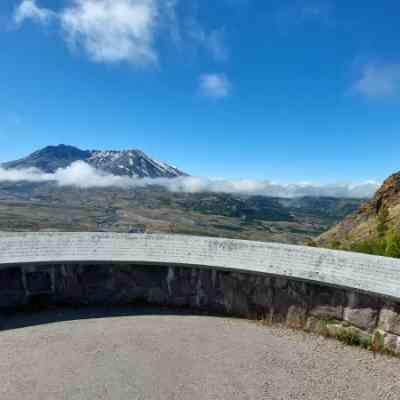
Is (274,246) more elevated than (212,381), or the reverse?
(274,246)

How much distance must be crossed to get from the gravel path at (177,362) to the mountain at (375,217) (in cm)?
2082

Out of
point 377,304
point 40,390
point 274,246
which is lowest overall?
point 40,390

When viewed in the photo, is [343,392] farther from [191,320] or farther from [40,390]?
[40,390]

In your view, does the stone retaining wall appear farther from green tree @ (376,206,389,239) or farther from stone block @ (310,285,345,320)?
green tree @ (376,206,389,239)

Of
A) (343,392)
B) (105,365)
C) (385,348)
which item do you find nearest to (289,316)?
(385,348)

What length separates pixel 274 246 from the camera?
10445 mm

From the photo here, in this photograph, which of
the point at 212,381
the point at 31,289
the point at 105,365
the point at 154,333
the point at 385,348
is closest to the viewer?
the point at 212,381

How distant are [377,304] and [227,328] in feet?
12.3

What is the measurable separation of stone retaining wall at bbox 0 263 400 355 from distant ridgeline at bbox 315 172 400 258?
9234 millimetres

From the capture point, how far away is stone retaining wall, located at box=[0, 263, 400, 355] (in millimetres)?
8262

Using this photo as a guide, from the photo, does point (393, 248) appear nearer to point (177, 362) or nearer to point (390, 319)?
point (390, 319)

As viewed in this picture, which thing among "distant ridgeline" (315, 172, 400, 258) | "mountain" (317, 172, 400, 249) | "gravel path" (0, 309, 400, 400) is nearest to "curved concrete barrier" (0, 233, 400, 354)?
"gravel path" (0, 309, 400, 400)

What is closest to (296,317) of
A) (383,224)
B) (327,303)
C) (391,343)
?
(327,303)

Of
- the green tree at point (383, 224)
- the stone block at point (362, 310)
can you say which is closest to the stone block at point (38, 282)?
the stone block at point (362, 310)
